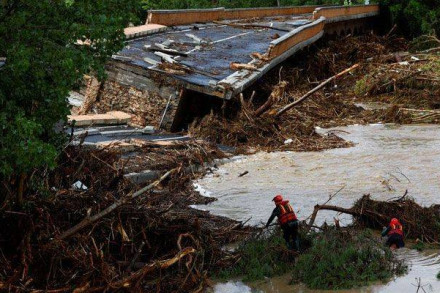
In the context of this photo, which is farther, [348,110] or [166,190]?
[348,110]

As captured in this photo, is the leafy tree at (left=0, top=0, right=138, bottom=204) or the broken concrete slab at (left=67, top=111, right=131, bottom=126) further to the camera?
the broken concrete slab at (left=67, top=111, right=131, bottom=126)

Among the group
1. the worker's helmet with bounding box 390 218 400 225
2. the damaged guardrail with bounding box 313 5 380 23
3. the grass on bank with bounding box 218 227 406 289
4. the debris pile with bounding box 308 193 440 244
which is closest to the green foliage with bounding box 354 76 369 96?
the damaged guardrail with bounding box 313 5 380 23

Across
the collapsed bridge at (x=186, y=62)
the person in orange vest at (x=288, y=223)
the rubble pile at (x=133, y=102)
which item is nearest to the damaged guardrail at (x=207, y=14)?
the collapsed bridge at (x=186, y=62)

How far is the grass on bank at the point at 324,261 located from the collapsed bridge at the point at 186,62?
10.5 metres

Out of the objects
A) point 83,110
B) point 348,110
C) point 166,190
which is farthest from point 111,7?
point 348,110

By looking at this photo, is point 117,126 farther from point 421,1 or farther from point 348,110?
point 421,1

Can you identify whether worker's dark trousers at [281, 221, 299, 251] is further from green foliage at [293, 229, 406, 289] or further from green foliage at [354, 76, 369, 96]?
green foliage at [354, 76, 369, 96]

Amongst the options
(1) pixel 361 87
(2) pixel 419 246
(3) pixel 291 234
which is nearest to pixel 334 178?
(2) pixel 419 246

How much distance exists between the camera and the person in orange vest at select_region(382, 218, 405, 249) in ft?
40.7

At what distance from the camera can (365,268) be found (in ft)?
37.1

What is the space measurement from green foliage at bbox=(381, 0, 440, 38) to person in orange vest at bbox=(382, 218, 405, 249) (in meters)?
28.0

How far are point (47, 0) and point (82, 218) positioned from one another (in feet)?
10.1

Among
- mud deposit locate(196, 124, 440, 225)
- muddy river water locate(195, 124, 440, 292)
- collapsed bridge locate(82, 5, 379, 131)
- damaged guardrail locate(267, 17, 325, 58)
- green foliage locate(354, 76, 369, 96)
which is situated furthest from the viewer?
green foliage locate(354, 76, 369, 96)

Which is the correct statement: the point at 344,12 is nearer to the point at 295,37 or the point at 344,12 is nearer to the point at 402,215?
the point at 295,37
